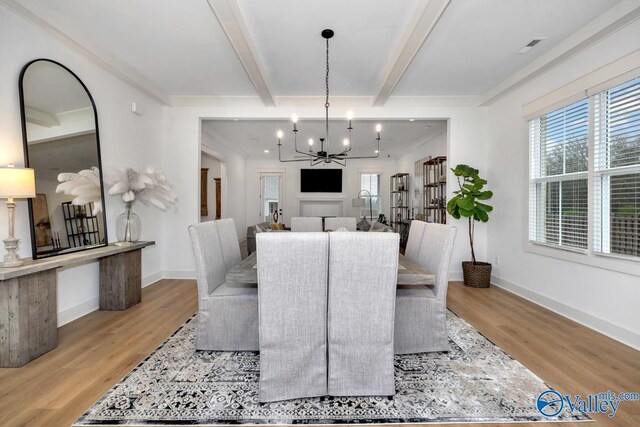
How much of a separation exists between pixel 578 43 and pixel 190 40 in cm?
369

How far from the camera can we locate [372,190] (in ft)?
31.9

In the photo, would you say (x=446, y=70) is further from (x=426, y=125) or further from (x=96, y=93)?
→ (x=96, y=93)

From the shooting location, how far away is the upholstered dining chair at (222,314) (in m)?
2.25

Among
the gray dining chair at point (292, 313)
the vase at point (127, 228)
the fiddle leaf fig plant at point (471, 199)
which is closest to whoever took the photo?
the gray dining chair at point (292, 313)

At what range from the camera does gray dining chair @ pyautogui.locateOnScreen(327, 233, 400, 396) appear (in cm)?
157


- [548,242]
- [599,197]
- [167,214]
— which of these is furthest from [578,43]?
[167,214]

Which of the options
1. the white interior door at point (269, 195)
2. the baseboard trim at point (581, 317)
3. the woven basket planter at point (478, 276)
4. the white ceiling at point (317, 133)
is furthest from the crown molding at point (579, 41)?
the white interior door at point (269, 195)

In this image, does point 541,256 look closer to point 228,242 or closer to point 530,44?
point 530,44

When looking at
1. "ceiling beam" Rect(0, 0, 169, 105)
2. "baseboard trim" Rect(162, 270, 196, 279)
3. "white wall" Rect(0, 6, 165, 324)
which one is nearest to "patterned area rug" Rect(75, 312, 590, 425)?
"white wall" Rect(0, 6, 165, 324)

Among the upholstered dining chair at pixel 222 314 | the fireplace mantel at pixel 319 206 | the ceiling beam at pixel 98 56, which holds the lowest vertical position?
the upholstered dining chair at pixel 222 314

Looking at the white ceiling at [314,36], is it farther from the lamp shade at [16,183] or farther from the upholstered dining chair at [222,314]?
the upholstered dining chair at [222,314]

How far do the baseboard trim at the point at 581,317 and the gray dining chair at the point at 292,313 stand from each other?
2593mm

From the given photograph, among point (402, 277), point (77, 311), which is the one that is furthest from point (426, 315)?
point (77, 311)

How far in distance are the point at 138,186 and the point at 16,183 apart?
1243 mm
